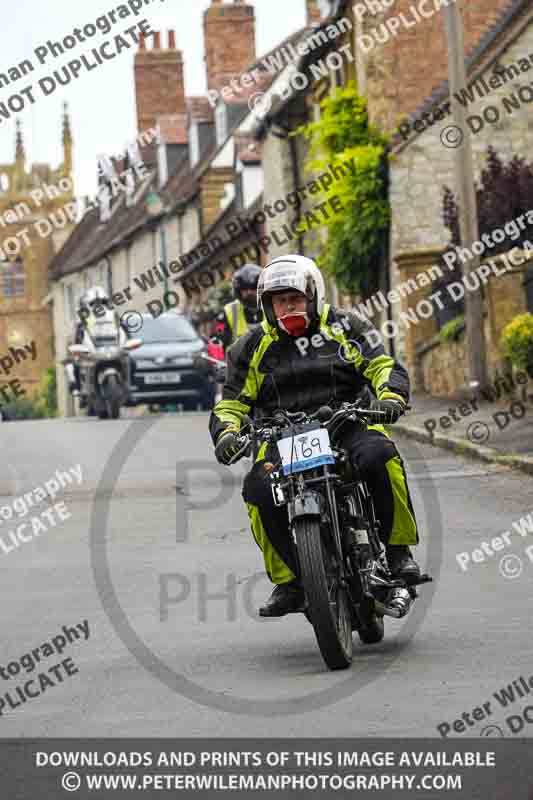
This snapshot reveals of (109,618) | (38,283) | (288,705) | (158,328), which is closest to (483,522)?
(109,618)

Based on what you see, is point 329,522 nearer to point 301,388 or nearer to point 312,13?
point 301,388

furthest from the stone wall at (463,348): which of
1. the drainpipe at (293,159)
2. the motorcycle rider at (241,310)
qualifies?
the drainpipe at (293,159)

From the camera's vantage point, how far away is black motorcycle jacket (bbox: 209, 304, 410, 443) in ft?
26.8

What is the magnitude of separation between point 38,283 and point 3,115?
95.6m

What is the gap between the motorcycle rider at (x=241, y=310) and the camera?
15.5 metres

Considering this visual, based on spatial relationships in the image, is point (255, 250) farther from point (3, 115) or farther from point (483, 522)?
point (483, 522)

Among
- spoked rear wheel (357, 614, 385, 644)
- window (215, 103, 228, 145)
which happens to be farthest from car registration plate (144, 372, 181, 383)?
window (215, 103, 228, 145)

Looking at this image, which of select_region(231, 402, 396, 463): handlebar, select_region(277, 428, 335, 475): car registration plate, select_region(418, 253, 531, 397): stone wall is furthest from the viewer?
select_region(418, 253, 531, 397): stone wall

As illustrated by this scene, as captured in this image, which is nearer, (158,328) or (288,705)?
(288,705)

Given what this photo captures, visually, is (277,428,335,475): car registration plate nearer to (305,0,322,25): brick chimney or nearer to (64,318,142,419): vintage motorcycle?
(64,318,142,419): vintage motorcycle

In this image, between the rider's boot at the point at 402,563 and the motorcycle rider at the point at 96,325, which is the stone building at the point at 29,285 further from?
the rider's boot at the point at 402,563

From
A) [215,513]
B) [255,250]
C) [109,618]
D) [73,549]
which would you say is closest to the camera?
[109,618]

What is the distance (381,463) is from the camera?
26.2 ft

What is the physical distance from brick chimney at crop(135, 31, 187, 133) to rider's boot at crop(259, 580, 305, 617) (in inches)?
2707
